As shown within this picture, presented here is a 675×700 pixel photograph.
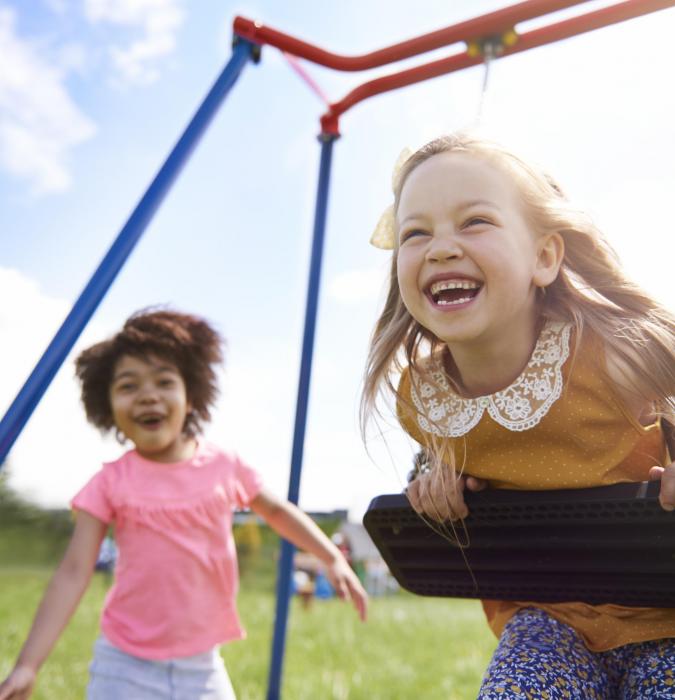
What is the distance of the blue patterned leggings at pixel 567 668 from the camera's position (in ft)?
4.03

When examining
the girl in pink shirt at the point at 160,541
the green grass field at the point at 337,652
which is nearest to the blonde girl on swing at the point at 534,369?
the girl in pink shirt at the point at 160,541

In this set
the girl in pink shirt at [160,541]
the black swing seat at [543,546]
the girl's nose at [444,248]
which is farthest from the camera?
the girl in pink shirt at [160,541]

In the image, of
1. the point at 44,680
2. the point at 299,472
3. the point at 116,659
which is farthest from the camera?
the point at 44,680

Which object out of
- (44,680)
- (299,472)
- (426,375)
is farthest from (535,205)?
(44,680)

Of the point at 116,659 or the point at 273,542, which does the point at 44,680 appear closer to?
the point at 116,659

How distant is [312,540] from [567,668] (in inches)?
39.1

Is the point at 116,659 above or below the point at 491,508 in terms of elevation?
below

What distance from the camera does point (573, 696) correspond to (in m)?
1.24

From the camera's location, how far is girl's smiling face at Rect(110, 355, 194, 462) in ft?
7.41

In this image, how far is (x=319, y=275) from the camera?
244cm

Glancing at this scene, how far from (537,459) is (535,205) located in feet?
Answer: 1.41

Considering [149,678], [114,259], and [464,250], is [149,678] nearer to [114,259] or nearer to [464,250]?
[114,259]

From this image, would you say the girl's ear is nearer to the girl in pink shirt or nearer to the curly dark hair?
the girl in pink shirt

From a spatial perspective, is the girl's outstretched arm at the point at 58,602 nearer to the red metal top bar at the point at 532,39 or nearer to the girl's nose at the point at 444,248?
the girl's nose at the point at 444,248
